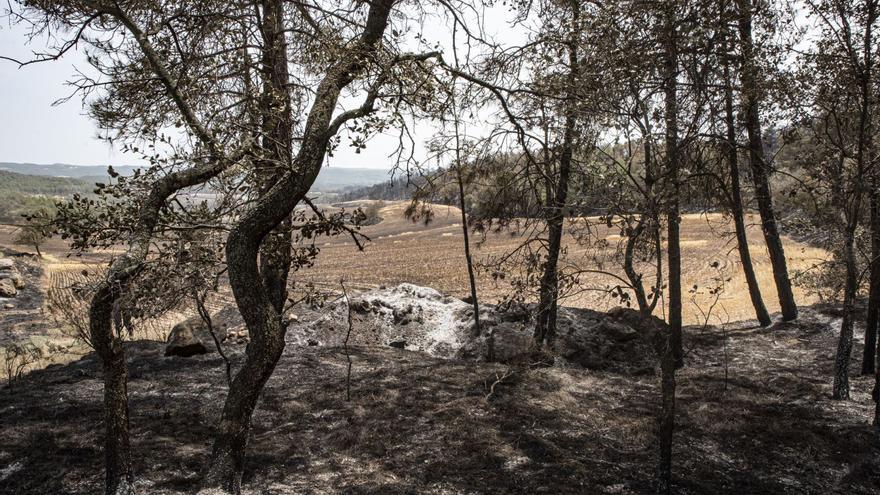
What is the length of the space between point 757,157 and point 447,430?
5608 millimetres

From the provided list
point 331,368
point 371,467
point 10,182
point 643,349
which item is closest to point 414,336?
point 331,368

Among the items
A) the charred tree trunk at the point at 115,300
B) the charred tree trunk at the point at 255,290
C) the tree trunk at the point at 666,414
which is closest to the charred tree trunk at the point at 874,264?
the tree trunk at the point at 666,414

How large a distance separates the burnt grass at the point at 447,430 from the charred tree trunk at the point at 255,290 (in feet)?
3.13

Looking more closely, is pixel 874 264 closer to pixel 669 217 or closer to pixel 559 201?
pixel 669 217

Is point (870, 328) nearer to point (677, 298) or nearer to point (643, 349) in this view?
point (677, 298)

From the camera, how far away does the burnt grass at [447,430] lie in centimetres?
643

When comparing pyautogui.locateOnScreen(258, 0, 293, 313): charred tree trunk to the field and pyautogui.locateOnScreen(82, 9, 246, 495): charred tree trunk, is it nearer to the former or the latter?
pyautogui.locateOnScreen(82, 9, 246, 495): charred tree trunk

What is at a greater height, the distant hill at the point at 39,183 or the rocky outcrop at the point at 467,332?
the distant hill at the point at 39,183

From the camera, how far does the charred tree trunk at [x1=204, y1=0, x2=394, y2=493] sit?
5090 mm

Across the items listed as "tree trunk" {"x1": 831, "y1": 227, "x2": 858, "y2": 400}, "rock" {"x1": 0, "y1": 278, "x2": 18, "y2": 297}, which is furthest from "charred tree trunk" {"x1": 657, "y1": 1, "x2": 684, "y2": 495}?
"rock" {"x1": 0, "y1": 278, "x2": 18, "y2": 297}

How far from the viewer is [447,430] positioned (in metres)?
8.00

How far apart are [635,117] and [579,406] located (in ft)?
18.4

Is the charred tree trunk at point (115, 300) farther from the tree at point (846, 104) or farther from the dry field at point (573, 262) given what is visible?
the tree at point (846, 104)

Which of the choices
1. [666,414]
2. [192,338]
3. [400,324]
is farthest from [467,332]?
[666,414]
